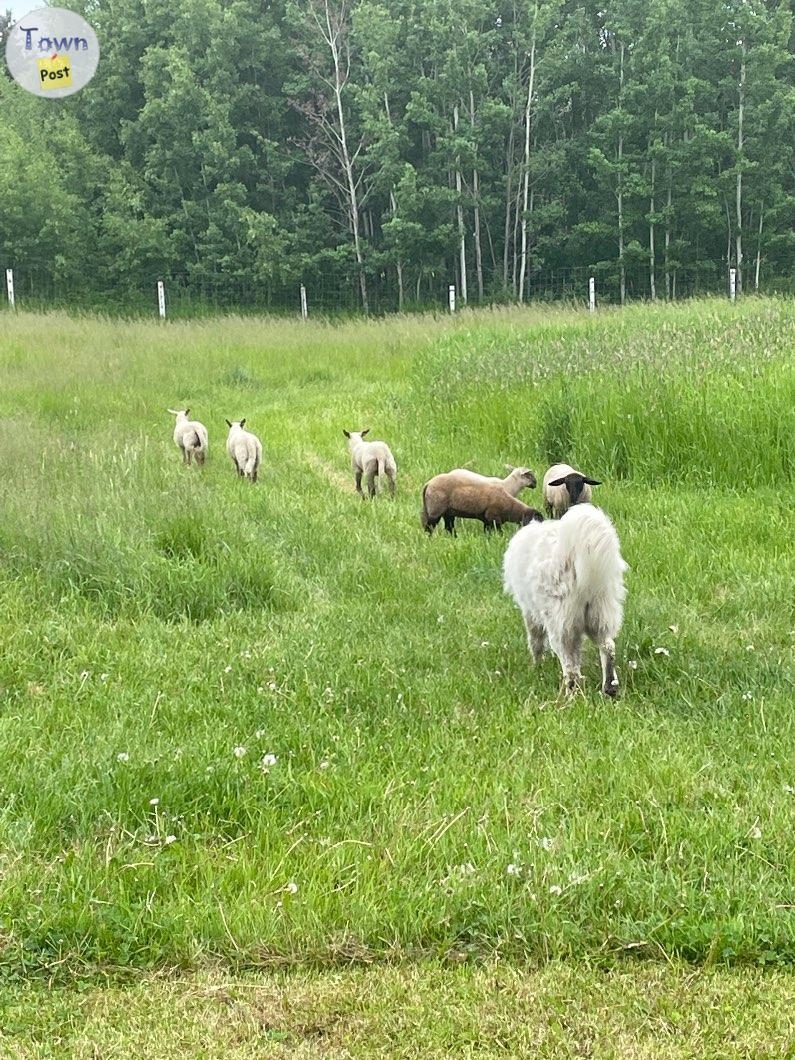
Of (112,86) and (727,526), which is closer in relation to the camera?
(727,526)

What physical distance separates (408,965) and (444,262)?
39.6 meters

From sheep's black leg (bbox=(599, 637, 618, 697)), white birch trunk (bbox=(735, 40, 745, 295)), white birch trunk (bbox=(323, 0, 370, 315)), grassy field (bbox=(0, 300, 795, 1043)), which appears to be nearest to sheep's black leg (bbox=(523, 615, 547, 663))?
grassy field (bbox=(0, 300, 795, 1043))

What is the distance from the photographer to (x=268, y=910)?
2.72m

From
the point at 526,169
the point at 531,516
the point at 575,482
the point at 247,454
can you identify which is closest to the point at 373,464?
the point at 247,454

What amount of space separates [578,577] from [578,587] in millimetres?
53

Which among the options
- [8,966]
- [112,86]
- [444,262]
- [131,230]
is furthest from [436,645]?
[112,86]

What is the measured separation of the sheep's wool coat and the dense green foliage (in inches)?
1275

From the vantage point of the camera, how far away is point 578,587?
416cm

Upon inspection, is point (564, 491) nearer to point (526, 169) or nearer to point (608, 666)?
point (608, 666)

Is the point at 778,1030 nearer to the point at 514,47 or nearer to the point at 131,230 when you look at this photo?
the point at 131,230

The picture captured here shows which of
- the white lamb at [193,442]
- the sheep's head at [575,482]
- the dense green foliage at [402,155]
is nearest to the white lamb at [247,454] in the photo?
the white lamb at [193,442]

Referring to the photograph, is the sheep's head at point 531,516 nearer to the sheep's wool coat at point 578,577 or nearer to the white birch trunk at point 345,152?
the sheep's wool coat at point 578,577

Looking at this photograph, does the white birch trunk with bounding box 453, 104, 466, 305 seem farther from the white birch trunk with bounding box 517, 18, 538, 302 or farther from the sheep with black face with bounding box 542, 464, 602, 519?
the sheep with black face with bounding box 542, 464, 602, 519

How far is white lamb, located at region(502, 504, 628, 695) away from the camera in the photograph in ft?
13.5
